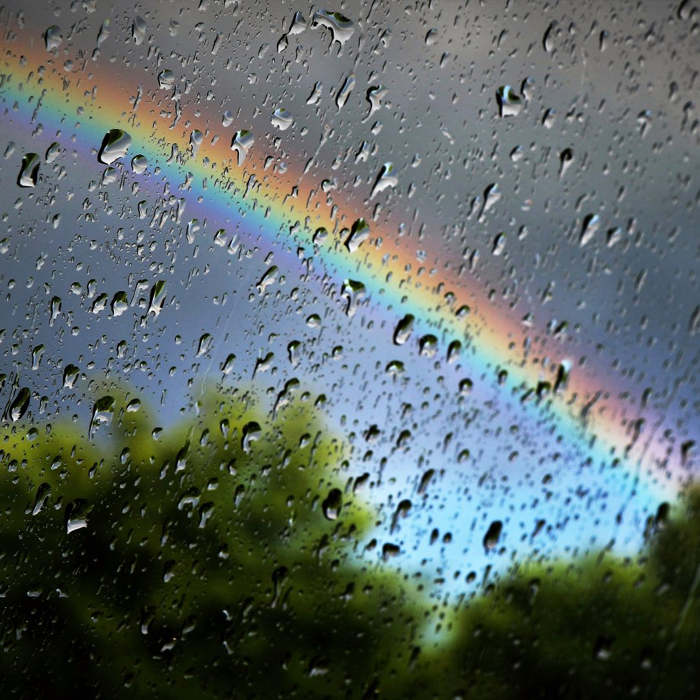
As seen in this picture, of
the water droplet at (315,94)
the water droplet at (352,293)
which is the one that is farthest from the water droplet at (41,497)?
the water droplet at (315,94)

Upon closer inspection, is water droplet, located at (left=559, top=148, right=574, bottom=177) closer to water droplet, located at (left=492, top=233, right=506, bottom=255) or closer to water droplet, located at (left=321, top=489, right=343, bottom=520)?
water droplet, located at (left=492, top=233, right=506, bottom=255)

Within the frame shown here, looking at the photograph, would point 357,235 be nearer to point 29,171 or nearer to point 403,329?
point 403,329

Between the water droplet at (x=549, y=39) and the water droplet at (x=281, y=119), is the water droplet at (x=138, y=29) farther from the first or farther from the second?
the water droplet at (x=549, y=39)

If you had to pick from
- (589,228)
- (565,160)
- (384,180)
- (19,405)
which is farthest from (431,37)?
(19,405)

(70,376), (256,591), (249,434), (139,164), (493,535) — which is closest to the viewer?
(493,535)

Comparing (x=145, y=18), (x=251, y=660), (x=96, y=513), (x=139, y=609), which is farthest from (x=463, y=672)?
(x=145, y=18)

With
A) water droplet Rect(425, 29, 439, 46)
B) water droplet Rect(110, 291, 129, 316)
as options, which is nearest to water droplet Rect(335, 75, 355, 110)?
water droplet Rect(425, 29, 439, 46)

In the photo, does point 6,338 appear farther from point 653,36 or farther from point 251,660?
point 653,36
